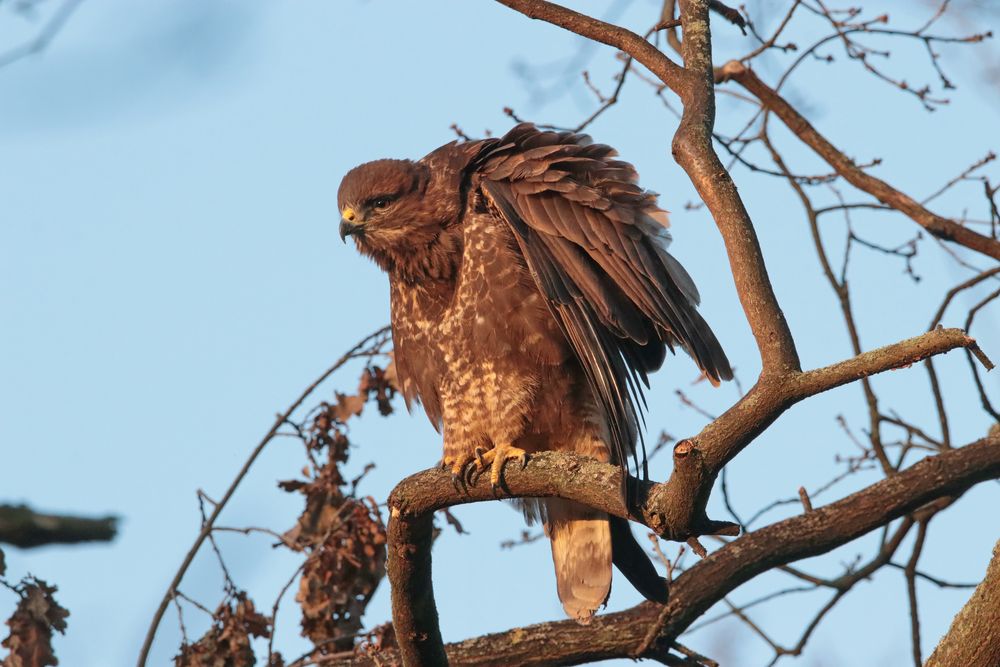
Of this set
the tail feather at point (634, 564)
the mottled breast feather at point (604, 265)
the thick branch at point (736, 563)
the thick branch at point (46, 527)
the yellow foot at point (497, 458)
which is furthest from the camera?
the thick branch at point (736, 563)

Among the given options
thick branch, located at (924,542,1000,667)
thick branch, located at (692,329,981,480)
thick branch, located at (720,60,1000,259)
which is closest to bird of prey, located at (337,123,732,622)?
thick branch, located at (692,329,981,480)

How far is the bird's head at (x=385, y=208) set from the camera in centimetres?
485

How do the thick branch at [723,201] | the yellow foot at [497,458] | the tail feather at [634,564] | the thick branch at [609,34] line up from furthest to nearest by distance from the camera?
the tail feather at [634,564], the yellow foot at [497,458], the thick branch at [609,34], the thick branch at [723,201]

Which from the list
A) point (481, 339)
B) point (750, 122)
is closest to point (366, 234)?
point (481, 339)

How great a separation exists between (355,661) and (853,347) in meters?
2.90

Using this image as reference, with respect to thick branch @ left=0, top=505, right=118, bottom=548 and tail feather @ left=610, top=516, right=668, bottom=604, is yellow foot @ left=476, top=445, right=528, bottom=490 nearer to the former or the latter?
tail feather @ left=610, top=516, right=668, bottom=604

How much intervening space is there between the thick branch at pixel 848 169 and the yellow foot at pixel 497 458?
265 cm

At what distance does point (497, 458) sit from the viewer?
14.2ft

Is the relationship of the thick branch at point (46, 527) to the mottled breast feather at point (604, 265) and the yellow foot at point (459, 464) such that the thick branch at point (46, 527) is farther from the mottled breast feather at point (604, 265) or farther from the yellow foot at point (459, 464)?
the yellow foot at point (459, 464)

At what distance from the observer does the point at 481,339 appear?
14.8 feet

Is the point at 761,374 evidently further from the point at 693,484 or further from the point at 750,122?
the point at 750,122

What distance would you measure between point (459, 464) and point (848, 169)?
9.83ft

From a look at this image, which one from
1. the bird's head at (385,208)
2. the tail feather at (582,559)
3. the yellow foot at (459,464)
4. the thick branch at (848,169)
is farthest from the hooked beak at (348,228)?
the thick branch at (848,169)

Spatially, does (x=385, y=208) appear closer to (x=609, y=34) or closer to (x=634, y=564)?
(x=609, y=34)
